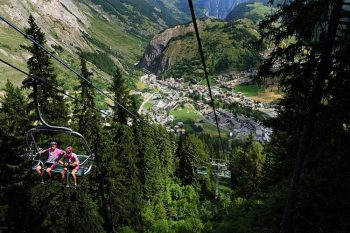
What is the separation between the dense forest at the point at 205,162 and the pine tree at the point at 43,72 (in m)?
0.09

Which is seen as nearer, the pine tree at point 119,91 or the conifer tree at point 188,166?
the pine tree at point 119,91

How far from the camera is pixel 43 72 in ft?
84.0

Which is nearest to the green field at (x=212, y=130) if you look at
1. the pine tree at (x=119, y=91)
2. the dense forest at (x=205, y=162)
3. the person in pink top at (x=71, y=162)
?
the dense forest at (x=205, y=162)

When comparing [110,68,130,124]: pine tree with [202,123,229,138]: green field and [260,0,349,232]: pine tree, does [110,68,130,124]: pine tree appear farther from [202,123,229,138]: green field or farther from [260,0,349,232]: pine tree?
[202,123,229,138]: green field

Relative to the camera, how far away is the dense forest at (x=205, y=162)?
12.4 metres

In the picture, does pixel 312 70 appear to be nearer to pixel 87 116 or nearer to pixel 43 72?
pixel 43 72

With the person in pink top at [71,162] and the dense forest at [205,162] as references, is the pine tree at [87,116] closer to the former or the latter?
the dense forest at [205,162]

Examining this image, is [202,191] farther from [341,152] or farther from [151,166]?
[341,152]

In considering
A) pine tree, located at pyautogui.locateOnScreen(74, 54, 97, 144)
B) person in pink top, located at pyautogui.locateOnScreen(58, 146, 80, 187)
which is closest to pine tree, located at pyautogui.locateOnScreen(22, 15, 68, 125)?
pine tree, located at pyautogui.locateOnScreen(74, 54, 97, 144)

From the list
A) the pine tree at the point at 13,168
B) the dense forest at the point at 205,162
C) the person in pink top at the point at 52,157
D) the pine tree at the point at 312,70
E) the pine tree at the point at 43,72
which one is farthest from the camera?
the pine tree at the point at 13,168

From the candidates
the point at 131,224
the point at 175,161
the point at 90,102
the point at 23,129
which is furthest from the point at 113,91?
the point at 175,161

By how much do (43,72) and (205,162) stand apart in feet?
58.8

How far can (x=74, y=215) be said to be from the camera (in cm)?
2800

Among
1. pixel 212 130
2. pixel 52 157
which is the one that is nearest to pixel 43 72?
pixel 52 157
